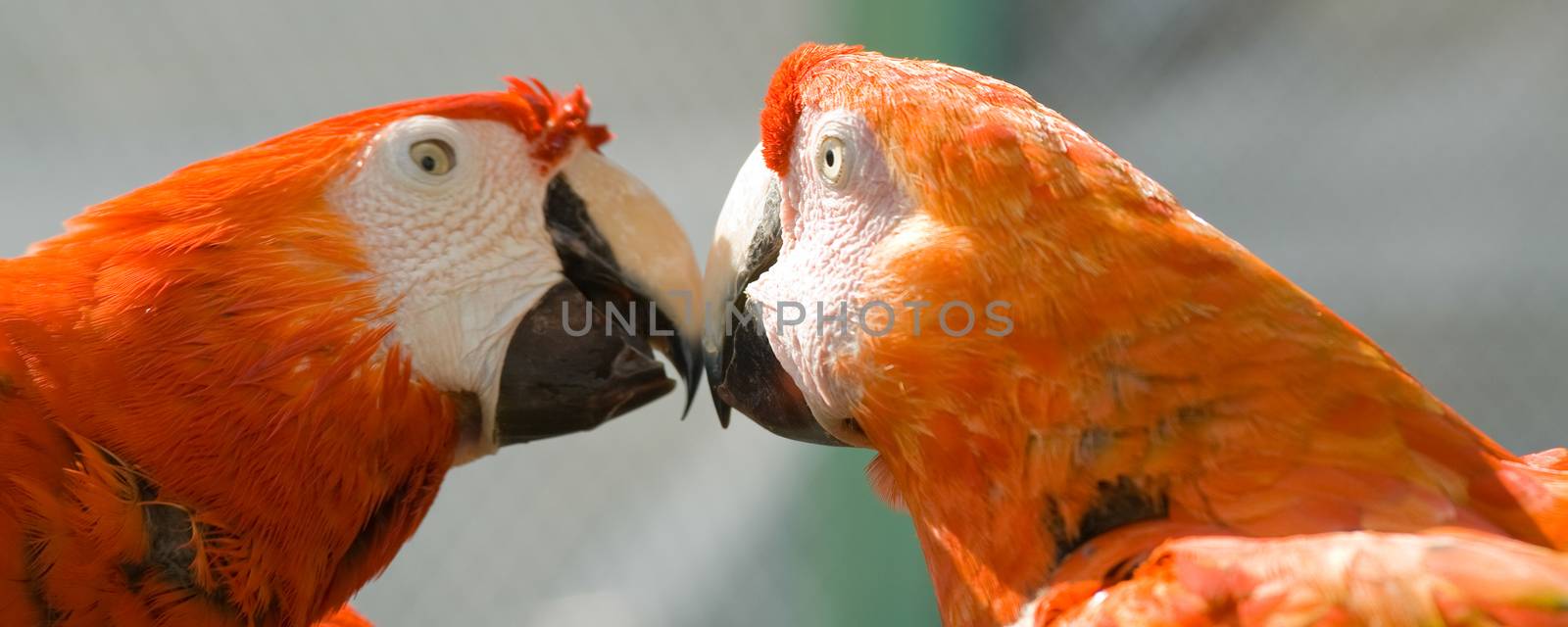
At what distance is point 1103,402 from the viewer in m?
0.64

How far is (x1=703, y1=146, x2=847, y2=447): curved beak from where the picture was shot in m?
0.85

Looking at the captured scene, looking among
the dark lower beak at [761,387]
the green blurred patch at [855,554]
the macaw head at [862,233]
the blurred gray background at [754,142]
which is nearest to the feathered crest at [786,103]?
the macaw head at [862,233]

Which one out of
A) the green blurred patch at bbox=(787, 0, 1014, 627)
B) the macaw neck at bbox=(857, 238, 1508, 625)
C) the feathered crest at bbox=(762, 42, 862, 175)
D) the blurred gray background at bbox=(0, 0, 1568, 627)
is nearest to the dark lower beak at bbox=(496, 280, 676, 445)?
the feathered crest at bbox=(762, 42, 862, 175)

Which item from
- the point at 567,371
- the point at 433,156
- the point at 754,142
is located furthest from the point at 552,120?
the point at 754,142

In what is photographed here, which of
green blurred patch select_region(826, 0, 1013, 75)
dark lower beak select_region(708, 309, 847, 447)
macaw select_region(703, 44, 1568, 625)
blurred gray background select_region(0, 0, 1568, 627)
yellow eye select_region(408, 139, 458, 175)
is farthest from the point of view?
green blurred patch select_region(826, 0, 1013, 75)

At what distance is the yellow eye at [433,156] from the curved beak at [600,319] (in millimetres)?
94

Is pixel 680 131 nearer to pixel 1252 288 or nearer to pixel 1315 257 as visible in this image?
pixel 1315 257

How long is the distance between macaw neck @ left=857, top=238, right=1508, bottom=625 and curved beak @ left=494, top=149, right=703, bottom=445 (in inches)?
14.5

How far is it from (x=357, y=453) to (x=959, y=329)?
1.58 ft

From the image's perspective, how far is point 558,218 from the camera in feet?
3.32

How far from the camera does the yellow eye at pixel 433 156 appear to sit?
956mm

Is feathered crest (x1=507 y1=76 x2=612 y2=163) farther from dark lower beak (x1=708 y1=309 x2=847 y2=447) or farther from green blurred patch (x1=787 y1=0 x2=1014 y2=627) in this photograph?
green blurred patch (x1=787 y1=0 x2=1014 y2=627)

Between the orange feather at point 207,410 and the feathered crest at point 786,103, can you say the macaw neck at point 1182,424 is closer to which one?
the feathered crest at point 786,103

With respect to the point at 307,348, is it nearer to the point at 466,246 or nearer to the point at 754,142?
the point at 466,246
